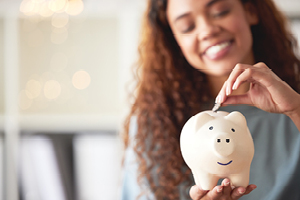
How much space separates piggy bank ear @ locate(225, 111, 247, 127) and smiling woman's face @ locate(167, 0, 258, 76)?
0.05m

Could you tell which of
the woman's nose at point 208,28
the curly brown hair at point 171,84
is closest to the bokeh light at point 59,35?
the curly brown hair at point 171,84

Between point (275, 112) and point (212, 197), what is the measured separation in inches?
4.3

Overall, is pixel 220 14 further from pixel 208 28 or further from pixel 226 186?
pixel 226 186

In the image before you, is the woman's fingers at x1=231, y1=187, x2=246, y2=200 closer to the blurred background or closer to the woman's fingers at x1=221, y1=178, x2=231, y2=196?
the woman's fingers at x1=221, y1=178, x2=231, y2=196

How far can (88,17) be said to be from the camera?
1.08 metres

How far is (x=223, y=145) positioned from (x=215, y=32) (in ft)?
0.39

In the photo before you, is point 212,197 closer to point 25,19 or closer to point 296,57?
point 296,57

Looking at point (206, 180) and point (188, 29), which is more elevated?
point (188, 29)

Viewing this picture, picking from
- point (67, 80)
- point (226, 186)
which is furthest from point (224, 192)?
point (67, 80)

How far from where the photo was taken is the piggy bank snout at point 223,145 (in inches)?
10.5

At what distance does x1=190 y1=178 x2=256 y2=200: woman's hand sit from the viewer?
288 millimetres

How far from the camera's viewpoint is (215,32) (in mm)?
304

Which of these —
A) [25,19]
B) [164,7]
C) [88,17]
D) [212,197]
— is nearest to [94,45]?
[88,17]

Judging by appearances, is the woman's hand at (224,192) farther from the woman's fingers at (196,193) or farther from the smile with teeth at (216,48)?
the smile with teeth at (216,48)
